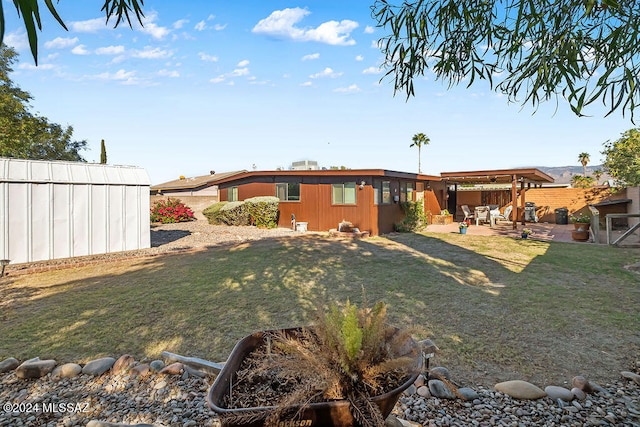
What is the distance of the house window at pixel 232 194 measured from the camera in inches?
704

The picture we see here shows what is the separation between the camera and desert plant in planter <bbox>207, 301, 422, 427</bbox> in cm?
145

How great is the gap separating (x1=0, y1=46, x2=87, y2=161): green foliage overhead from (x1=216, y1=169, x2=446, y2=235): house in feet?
31.4

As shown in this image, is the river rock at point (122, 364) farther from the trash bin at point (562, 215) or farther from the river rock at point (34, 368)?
the trash bin at point (562, 215)

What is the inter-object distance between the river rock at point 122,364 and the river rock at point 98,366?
6 centimetres

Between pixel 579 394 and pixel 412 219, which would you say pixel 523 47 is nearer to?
pixel 579 394

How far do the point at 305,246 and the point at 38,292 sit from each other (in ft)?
21.5

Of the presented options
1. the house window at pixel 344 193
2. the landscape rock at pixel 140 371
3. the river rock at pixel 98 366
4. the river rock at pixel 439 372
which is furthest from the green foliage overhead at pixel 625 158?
the river rock at pixel 98 366

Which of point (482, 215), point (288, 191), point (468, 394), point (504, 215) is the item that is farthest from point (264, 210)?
point (468, 394)

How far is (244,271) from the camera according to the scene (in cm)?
721

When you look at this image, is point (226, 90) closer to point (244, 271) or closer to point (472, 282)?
point (244, 271)

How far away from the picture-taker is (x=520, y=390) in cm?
270

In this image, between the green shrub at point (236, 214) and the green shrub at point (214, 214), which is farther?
the green shrub at point (214, 214)

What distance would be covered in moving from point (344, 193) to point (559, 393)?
38.9 ft

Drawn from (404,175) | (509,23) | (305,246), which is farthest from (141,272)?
(404,175)
